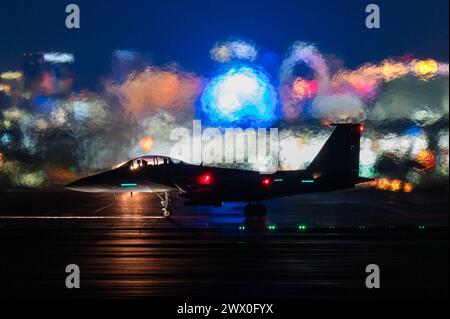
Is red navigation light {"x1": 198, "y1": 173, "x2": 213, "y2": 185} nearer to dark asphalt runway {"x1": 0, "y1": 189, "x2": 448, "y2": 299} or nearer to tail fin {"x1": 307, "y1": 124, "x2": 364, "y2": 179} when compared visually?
dark asphalt runway {"x1": 0, "y1": 189, "x2": 448, "y2": 299}

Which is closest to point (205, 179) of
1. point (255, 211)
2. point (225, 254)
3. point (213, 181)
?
point (213, 181)

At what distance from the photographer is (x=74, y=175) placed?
3859 cm

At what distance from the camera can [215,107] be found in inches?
1460

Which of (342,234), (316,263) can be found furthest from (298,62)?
(316,263)

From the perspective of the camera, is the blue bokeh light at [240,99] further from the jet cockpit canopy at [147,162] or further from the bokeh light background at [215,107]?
the jet cockpit canopy at [147,162]

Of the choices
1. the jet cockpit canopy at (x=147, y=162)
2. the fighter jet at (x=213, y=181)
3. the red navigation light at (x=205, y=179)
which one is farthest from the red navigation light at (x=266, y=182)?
the jet cockpit canopy at (x=147, y=162)

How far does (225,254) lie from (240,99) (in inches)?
750

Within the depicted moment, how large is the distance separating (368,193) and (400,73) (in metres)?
8.51

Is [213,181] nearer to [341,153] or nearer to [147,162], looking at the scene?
[147,162]

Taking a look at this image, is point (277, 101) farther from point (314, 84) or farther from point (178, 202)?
point (178, 202)

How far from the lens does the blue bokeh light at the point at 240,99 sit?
3628 centimetres

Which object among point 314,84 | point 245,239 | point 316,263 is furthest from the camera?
point 314,84

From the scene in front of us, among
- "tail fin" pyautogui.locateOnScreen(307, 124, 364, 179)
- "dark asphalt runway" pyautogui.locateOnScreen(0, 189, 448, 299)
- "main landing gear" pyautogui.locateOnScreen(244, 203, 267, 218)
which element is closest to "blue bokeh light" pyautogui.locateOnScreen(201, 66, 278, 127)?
"tail fin" pyautogui.locateOnScreen(307, 124, 364, 179)
